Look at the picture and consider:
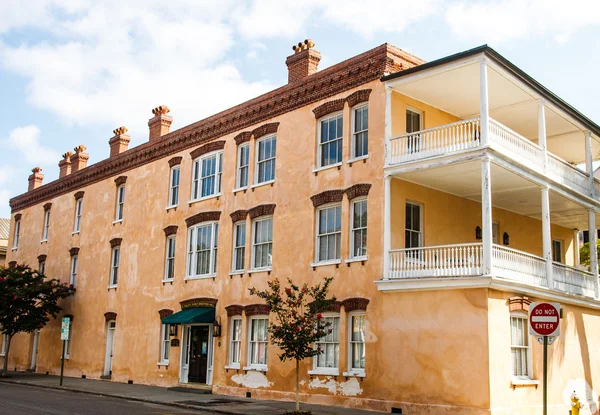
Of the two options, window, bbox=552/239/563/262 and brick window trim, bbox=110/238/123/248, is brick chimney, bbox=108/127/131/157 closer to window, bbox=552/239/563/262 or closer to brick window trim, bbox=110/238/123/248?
brick window trim, bbox=110/238/123/248

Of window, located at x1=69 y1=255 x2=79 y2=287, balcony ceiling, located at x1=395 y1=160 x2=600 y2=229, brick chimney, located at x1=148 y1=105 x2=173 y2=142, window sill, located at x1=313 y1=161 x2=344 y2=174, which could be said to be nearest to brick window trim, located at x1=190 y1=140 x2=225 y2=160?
brick chimney, located at x1=148 y1=105 x2=173 y2=142

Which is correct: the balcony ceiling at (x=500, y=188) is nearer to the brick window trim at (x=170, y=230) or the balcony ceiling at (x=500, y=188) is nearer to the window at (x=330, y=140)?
the window at (x=330, y=140)

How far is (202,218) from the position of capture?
27.7 m

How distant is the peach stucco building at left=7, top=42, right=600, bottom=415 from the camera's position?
18953 mm

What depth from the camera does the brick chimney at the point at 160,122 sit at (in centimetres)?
3250

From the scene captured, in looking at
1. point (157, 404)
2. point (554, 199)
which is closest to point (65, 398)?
point (157, 404)

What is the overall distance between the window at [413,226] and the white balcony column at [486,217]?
3055 mm

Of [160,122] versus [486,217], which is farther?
[160,122]

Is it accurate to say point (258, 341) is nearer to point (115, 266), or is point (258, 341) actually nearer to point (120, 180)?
point (115, 266)

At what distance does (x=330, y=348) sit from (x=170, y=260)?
10.4 metres

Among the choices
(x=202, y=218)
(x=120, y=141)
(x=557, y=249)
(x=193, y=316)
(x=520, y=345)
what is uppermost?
(x=120, y=141)

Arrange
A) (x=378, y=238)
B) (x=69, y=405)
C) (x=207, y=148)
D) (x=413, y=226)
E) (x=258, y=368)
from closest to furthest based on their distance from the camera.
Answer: (x=69, y=405) < (x=378, y=238) < (x=413, y=226) < (x=258, y=368) < (x=207, y=148)

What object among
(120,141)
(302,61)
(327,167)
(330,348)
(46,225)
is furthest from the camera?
(46,225)

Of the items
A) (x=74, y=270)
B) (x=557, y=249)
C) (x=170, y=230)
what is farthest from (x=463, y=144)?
(x=74, y=270)
